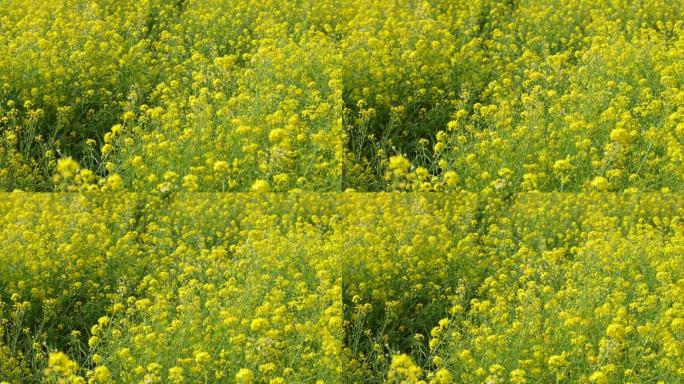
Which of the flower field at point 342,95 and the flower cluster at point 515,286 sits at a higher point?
the flower field at point 342,95

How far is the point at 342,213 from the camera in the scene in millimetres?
6496

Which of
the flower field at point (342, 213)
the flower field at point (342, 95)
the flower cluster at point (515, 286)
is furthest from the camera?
the flower field at point (342, 95)

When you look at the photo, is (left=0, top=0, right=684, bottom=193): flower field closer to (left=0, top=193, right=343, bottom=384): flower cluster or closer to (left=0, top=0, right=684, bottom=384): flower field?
(left=0, top=0, right=684, bottom=384): flower field

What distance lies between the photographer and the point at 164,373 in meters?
5.57

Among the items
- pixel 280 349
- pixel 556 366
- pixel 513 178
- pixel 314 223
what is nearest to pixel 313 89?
pixel 314 223

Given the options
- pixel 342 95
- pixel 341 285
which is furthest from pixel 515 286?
pixel 342 95

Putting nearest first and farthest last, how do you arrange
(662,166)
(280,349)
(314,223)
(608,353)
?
(608,353) < (280,349) < (662,166) < (314,223)

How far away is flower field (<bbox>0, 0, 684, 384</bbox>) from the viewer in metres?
5.74

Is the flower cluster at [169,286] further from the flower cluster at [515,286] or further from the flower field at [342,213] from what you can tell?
the flower cluster at [515,286]

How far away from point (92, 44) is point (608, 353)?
416cm

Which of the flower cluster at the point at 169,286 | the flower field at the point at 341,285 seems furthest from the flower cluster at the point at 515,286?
the flower cluster at the point at 169,286

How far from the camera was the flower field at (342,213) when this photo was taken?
5742 millimetres

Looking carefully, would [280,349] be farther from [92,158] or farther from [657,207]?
[657,207]

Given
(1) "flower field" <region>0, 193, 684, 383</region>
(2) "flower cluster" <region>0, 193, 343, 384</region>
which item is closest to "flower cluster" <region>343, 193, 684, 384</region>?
(1) "flower field" <region>0, 193, 684, 383</region>
